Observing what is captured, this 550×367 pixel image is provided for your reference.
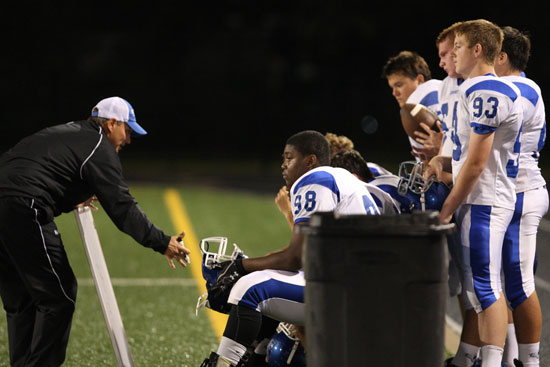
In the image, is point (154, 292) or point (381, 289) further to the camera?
point (154, 292)

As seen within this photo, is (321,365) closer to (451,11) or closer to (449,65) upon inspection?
(449,65)

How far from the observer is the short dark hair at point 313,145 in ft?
15.4

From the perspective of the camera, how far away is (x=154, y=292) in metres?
8.78

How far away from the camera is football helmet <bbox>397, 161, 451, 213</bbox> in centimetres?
462

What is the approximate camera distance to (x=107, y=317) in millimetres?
4953

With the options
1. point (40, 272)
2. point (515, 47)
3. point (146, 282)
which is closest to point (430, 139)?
point (515, 47)

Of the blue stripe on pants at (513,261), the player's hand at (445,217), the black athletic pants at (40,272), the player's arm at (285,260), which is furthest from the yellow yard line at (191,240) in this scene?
the player's hand at (445,217)

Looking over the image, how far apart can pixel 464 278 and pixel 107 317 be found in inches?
83.2

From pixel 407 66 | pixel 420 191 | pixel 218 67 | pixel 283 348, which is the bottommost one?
pixel 283 348

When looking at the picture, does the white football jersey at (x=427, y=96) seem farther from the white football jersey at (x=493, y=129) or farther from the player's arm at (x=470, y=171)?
the player's arm at (x=470, y=171)

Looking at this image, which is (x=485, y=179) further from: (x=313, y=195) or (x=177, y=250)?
(x=177, y=250)

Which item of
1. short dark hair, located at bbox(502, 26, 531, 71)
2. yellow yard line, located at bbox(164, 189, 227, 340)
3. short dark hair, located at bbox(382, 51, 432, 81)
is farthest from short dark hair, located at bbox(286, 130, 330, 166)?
yellow yard line, located at bbox(164, 189, 227, 340)

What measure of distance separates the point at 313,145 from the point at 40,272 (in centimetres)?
176

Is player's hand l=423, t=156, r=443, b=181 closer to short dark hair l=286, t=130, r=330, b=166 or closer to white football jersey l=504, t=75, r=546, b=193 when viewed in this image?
white football jersey l=504, t=75, r=546, b=193
